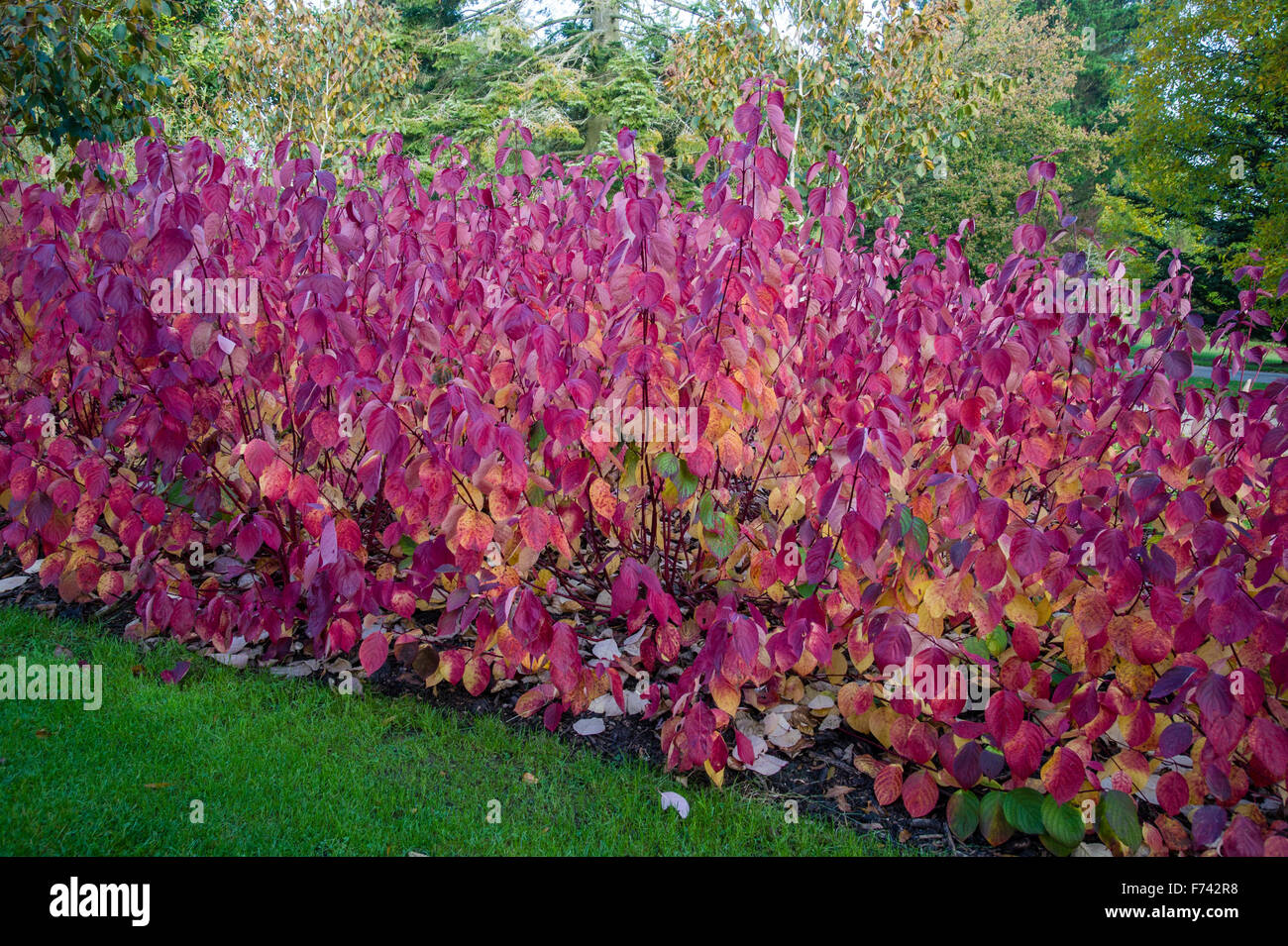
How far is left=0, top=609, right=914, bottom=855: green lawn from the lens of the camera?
6.96 feet

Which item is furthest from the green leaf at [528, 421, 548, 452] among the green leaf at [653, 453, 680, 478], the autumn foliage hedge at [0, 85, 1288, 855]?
the green leaf at [653, 453, 680, 478]

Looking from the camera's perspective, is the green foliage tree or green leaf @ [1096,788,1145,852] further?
the green foliage tree

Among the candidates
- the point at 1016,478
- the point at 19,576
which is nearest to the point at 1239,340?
the point at 1016,478

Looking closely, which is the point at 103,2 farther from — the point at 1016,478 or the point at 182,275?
the point at 1016,478

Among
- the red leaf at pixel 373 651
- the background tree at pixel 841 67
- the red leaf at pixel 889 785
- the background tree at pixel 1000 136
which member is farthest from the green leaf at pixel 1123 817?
the background tree at pixel 1000 136

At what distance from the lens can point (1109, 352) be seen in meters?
3.12

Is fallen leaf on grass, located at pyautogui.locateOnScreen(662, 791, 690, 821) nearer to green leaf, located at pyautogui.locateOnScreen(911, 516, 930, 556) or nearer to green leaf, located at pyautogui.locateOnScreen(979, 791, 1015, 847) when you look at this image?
green leaf, located at pyautogui.locateOnScreen(979, 791, 1015, 847)

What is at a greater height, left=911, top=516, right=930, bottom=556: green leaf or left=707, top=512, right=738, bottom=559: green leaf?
left=911, top=516, right=930, bottom=556: green leaf

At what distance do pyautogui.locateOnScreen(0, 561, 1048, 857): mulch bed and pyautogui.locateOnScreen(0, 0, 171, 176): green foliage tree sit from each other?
294cm

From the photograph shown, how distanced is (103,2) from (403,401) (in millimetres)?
4221

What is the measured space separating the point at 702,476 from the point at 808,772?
91cm

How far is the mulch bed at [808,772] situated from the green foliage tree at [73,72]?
2940 mm

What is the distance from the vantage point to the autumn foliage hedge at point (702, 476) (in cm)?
212

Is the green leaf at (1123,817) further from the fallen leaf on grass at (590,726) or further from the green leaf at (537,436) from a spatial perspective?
the green leaf at (537,436)
